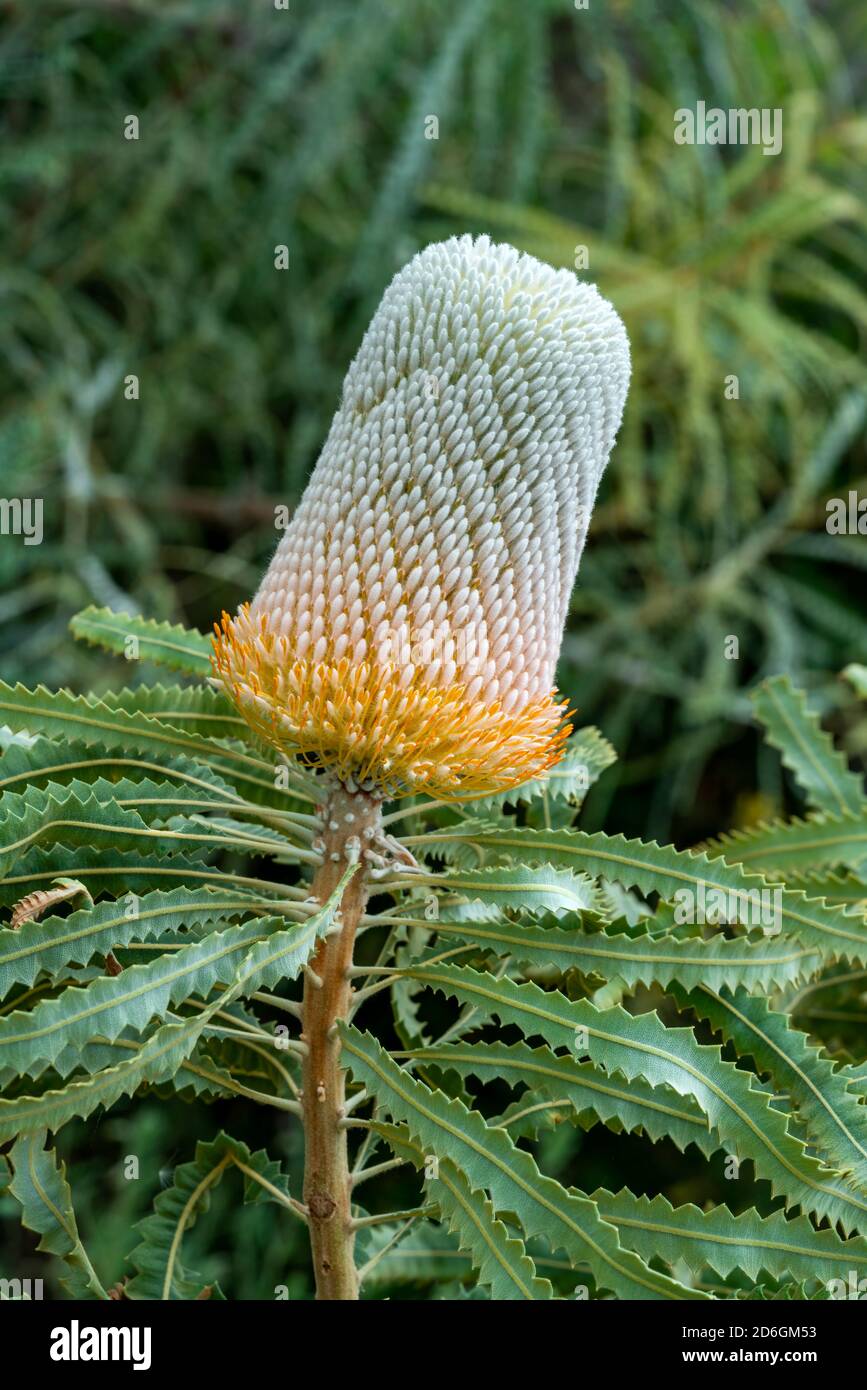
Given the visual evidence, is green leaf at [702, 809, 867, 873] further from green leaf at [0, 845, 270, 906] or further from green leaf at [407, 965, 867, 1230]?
green leaf at [0, 845, 270, 906]

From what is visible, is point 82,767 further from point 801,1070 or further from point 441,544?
point 801,1070

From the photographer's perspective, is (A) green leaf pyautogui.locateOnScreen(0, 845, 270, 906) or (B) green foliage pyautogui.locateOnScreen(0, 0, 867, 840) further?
(B) green foliage pyautogui.locateOnScreen(0, 0, 867, 840)

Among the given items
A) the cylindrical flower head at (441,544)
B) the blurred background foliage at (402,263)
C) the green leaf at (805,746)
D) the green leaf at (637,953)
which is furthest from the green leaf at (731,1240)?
the blurred background foliage at (402,263)

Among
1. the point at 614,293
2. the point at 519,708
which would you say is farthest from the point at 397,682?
the point at 614,293

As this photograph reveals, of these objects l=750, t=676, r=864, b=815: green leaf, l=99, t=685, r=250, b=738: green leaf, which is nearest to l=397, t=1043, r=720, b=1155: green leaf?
l=99, t=685, r=250, b=738: green leaf

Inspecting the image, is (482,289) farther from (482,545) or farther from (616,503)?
(616,503)
